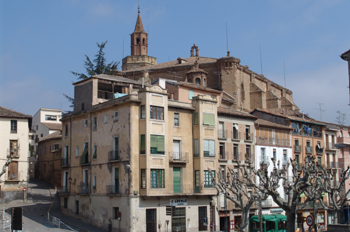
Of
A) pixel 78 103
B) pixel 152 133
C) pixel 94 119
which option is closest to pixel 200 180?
pixel 152 133

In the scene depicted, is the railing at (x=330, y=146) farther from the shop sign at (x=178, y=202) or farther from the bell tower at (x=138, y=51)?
the bell tower at (x=138, y=51)

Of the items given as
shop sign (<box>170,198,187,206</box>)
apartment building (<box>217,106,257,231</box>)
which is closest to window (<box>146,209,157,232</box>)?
shop sign (<box>170,198,187,206</box>)

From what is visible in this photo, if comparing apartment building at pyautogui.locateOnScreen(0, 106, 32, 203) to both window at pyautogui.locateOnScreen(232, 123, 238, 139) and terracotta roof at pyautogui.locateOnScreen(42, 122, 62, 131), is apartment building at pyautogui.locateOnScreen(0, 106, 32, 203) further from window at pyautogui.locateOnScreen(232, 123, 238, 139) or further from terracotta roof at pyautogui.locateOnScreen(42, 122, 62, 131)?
terracotta roof at pyautogui.locateOnScreen(42, 122, 62, 131)

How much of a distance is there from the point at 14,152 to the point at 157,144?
62.0 feet

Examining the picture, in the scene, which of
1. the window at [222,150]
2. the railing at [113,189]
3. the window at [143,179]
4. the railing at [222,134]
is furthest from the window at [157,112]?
the window at [222,150]

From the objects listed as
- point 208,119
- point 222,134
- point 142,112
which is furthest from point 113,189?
point 222,134

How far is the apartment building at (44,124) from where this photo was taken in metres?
80.9

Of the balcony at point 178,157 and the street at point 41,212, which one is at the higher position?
the balcony at point 178,157

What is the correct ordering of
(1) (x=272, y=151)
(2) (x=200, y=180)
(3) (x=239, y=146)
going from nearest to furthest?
(2) (x=200, y=180) < (3) (x=239, y=146) < (1) (x=272, y=151)

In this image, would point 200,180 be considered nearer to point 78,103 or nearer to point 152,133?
point 152,133

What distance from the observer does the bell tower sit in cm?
10612

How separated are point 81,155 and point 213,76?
1497 inches

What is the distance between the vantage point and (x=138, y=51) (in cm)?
10925

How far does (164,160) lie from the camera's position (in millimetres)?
43688
